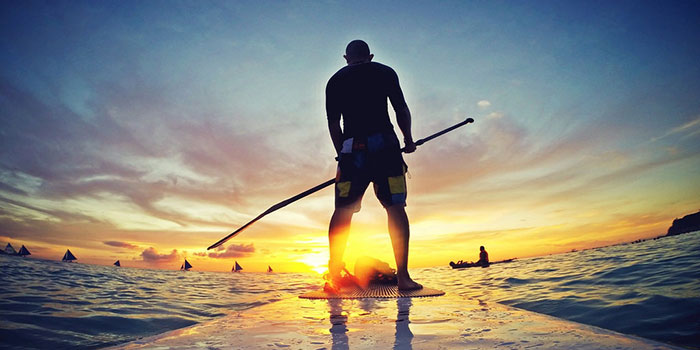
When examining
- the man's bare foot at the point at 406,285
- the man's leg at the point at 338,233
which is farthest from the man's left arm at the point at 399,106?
the man's bare foot at the point at 406,285

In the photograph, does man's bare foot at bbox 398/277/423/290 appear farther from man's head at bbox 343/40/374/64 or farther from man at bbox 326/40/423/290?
man's head at bbox 343/40/374/64

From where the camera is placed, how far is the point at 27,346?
6.24ft

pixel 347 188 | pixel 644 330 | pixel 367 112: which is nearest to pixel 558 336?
pixel 644 330

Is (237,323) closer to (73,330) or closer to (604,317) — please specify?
(73,330)

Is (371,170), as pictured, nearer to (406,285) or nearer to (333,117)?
(333,117)

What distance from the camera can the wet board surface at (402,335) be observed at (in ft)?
3.85

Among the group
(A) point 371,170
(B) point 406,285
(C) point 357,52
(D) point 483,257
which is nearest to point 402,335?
(B) point 406,285

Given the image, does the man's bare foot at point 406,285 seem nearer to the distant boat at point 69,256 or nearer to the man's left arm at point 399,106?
the man's left arm at point 399,106

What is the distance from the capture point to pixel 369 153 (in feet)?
12.2

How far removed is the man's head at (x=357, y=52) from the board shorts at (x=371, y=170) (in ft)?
3.43

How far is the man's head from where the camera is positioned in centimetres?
406

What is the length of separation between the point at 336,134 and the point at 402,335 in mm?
2979

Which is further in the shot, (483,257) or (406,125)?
(483,257)

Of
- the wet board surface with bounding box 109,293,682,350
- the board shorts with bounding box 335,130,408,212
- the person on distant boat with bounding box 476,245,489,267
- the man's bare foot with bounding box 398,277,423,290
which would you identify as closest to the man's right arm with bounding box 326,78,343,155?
the board shorts with bounding box 335,130,408,212
